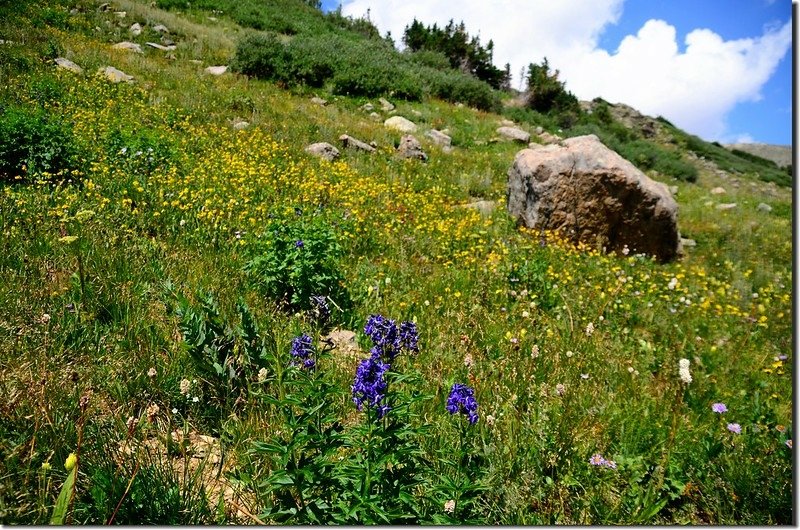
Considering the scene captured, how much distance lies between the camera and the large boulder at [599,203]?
743cm

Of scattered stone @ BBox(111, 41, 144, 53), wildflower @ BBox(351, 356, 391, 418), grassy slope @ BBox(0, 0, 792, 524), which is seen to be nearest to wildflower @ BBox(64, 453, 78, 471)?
grassy slope @ BBox(0, 0, 792, 524)

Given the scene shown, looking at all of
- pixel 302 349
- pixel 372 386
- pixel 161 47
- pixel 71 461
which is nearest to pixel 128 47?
pixel 161 47

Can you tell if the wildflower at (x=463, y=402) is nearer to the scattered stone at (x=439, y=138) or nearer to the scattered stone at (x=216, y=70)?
the scattered stone at (x=439, y=138)

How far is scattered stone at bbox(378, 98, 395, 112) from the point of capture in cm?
1522

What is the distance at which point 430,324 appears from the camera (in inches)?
161

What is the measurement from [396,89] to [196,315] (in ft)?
52.6

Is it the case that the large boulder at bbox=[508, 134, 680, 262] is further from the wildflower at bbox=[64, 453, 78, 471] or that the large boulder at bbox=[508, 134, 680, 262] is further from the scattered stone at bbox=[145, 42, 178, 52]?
the scattered stone at bbox=[145, 42, 178, 52]

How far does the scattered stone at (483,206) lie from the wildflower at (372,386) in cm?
658

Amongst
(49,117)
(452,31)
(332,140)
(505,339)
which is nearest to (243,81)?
(332,140)

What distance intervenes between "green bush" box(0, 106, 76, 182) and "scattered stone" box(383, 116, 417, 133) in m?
8.64

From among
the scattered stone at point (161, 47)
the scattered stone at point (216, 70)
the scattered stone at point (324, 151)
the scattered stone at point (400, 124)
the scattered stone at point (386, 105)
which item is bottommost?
the scattered stone at point (324, 151)

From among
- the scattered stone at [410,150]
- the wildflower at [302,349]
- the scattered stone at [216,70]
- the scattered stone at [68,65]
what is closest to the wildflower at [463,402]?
the wildflower at [302,349]

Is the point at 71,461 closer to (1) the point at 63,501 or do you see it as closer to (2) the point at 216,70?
(1) the point at 63,501

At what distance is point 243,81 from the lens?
13.5m
